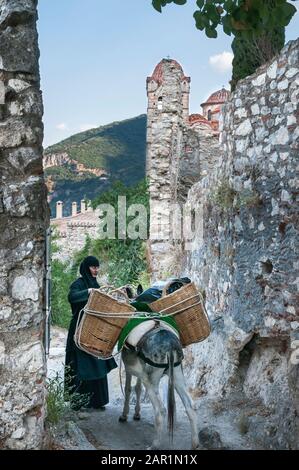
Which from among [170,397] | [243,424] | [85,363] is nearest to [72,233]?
[85,363]

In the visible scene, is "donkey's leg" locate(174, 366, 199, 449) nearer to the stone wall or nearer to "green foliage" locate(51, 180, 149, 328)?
"green foliage" locate(51, 180, 149, 328)

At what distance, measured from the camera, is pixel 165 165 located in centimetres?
1429

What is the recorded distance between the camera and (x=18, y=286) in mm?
4098

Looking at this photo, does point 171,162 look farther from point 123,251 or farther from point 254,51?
point 254,51

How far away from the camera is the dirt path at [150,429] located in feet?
17.9

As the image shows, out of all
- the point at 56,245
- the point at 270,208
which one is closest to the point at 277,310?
the point at 270,208

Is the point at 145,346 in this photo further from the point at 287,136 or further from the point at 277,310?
the point at 287,136

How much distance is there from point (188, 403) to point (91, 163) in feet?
86.8

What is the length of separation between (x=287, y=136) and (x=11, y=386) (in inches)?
148

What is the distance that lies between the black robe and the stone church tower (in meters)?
6.30

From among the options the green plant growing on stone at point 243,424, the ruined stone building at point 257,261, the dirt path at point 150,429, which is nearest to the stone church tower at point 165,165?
the ruined stone building at point 257,261

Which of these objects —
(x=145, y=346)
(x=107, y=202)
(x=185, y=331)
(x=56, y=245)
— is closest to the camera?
(x=145, y=346)

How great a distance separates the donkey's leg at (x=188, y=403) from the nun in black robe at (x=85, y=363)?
136 cm

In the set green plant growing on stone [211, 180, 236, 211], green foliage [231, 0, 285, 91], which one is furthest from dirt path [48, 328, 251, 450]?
green foliage [231, 0, 285, 91]
